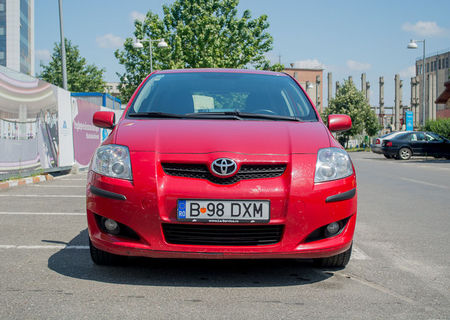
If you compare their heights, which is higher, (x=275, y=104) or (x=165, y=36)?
(x=165, y=36)

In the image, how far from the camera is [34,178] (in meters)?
12.4

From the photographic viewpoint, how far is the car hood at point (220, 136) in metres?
3.48

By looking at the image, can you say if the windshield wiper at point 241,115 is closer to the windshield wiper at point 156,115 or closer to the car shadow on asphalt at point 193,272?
the windshield wiper at point 156,115

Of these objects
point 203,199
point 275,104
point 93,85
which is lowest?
point 203,199

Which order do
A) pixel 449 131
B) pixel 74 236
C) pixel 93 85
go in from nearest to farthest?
1. pixel 74 236
2. pixel 449 131
3. pixel 93 85

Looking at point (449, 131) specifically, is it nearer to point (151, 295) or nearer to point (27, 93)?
point (27, 93)

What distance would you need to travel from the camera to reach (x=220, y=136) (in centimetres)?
359

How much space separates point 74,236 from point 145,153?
2.10m

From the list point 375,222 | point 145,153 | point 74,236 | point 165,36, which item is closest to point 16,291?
point 145,153

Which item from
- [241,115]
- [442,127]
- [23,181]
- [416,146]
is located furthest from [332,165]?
[442,127]

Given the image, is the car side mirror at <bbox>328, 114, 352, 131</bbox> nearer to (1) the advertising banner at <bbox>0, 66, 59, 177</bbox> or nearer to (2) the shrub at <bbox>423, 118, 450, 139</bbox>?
(1) the advertising banner at <bbox>0, 66, 59, 177</bbox>

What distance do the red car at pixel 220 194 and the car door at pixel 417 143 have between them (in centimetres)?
2396

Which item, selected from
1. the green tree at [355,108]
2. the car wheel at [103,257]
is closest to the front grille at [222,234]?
the car wheel at [103,257]

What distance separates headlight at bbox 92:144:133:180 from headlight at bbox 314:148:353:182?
117 cm
